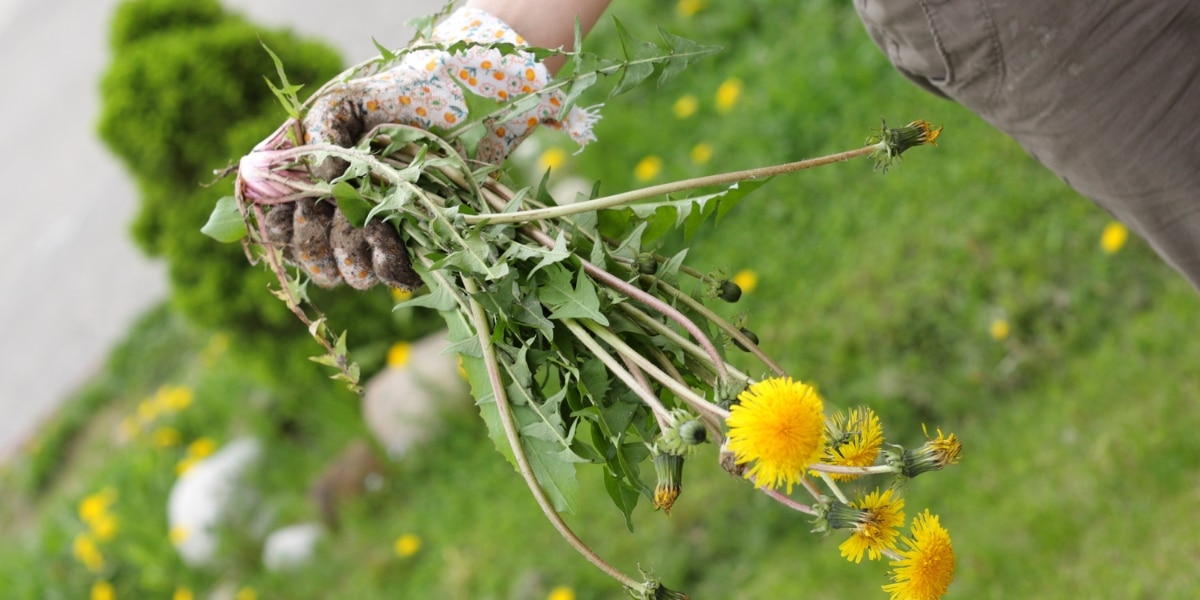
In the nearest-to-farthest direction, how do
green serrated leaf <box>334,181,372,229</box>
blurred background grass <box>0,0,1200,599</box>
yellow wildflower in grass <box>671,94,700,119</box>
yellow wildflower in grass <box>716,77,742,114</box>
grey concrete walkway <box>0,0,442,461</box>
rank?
green serrated leaf <box>334,181,372,229</box> → blurred background grass <box>0,0,1200,599</box> → yellow wildflower in grass <box>716,77,742,114</box> → yellow wildflower in grass <box>671,94,700,119</box> → grey concrete walkway <box>0,0,442,461</box>

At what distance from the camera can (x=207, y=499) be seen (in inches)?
147

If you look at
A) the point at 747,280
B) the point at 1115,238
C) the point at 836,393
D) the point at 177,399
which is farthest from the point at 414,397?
the point at 1115,238

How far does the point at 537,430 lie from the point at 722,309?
1829mm

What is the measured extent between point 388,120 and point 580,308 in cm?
53

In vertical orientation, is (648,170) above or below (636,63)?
below

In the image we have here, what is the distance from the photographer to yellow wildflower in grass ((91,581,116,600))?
3.81m

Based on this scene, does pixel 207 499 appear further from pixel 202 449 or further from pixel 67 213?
pixel 67 213

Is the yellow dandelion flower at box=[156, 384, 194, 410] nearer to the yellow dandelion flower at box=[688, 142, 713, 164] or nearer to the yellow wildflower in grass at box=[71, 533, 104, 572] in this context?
the yellow wildflower in grass at box=[71, 533, 104, 572]

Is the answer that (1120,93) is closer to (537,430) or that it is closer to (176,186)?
(537,430)

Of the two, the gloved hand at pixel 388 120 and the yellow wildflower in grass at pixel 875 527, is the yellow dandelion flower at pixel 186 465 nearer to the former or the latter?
the gloved hand at pixel 388 120

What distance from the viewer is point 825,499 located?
113cm


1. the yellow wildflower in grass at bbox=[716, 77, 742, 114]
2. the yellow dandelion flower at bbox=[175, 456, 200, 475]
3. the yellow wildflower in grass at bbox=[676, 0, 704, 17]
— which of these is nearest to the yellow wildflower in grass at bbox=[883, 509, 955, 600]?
the yellow wildflower in grass at bbox=[716, 77, 742, 114]

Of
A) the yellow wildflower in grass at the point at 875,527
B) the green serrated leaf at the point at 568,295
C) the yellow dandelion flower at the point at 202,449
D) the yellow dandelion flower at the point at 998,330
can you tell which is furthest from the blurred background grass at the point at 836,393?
the yellow wildflower in grass at the point at 875,527

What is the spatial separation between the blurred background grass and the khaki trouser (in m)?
0.46
